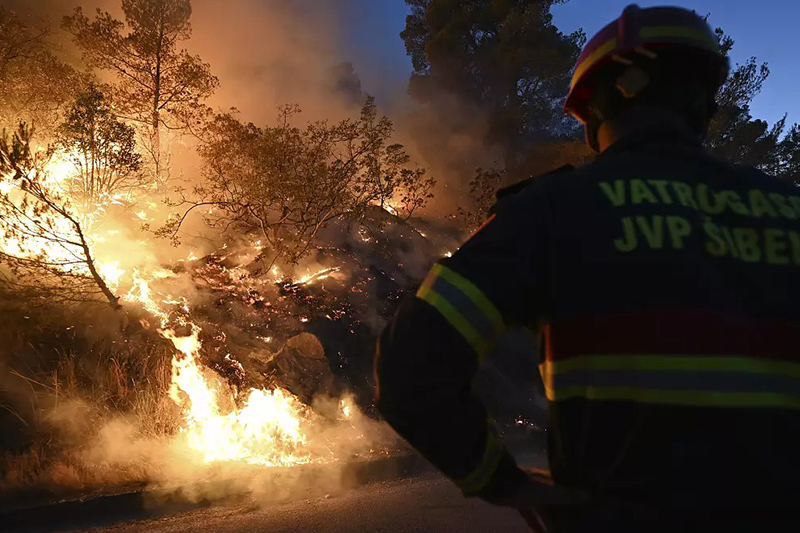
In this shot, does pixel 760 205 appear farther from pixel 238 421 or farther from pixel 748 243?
pixel 238 421

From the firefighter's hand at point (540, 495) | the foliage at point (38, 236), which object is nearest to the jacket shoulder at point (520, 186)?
the firefighter's hand at point (540, 495)

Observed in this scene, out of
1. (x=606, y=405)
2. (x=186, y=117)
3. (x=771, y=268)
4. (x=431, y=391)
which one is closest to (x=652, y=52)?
(x=771, y=268)

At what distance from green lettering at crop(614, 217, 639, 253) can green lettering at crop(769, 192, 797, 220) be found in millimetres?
371

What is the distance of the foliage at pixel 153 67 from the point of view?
9727 mm

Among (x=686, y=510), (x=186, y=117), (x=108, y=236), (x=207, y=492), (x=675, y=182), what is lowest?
(x=207, y=492)

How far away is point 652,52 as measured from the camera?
1.16 metres

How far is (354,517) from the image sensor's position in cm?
439

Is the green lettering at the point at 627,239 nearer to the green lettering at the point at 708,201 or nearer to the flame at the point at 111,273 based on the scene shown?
the green lettering at the point at 708,201

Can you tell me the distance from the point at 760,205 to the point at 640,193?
285mm

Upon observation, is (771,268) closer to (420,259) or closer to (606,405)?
(606,405)

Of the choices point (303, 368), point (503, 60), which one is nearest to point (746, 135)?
point (503, 60)

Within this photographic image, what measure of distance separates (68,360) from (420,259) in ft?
23.5

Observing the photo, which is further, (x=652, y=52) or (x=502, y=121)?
(x=502, y=121)

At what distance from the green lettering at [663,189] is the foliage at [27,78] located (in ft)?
30.9
